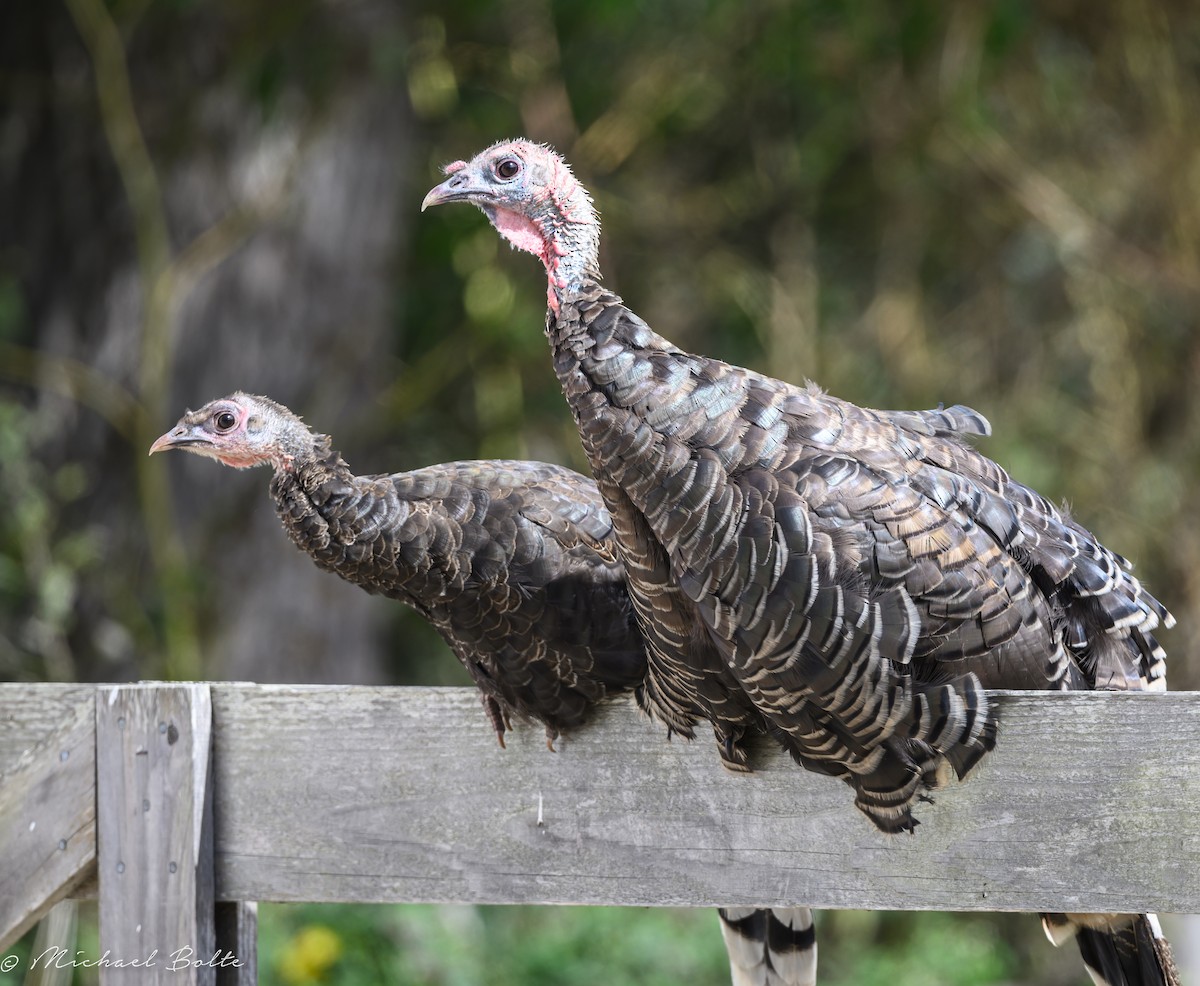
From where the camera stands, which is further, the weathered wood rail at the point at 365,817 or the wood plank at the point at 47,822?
the wood plank at the point at 47,822

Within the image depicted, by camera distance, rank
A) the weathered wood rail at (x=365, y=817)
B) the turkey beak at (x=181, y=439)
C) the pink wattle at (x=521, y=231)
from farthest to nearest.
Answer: the turkey beak at (x=181, y=439)
the pink wattle at (x=521, y=231)
the weathered wood rail at (x=365, y=817)

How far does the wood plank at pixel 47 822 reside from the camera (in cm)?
207

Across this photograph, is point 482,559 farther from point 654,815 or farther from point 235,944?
point 235,944

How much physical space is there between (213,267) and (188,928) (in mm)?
3729

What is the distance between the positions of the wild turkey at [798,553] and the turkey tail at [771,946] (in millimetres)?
593

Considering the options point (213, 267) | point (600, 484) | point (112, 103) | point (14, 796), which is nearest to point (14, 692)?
point (14, 796)

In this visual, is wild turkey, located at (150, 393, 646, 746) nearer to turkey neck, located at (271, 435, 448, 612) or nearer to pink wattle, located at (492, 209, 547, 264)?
turkey neck, located at (271, 435, 448, 612)

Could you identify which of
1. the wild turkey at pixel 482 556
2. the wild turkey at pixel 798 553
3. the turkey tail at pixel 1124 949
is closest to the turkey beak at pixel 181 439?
the wild turkey at pixel 482 556

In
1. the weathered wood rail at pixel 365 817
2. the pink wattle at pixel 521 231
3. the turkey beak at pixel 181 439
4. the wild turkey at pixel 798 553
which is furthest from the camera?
the turkey beak at pixel 181 439

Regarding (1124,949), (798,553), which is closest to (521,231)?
(798,553)

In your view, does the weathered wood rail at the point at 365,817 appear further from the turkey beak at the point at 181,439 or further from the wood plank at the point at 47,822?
the turkey beak at the point at 181,439

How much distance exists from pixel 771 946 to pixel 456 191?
53.9 inches

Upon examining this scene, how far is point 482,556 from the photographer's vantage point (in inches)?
86.4

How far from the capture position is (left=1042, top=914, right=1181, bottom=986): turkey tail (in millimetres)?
2074
